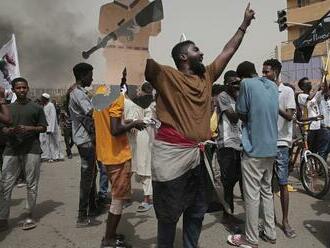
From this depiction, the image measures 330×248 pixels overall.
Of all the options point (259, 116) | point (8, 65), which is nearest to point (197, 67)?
point (259, 116)

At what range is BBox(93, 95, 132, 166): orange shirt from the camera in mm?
4246

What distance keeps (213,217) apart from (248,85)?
2.10 metres

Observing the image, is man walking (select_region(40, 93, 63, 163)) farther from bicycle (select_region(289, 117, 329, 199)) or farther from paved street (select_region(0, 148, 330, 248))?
bicycle (select_region(289, 117, 329, 199))

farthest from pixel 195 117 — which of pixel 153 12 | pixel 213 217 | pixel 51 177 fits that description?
pixel 51 177

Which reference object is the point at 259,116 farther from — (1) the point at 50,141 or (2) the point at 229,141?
(1) the point at 50,141

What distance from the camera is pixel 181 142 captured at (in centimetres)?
303

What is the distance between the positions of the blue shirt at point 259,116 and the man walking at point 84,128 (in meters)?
1.94

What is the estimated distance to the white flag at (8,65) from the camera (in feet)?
27.0

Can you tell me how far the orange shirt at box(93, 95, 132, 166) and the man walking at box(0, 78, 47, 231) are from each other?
3.63 ft

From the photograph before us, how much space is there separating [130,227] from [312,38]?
352 centimetres

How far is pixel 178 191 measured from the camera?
3045mm

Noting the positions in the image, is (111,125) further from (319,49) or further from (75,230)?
(319,49)

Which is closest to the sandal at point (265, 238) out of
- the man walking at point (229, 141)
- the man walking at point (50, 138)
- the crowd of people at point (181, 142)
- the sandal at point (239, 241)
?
the crowd of people at point (181, 142)

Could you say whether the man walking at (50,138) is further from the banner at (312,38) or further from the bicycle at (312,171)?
the banner at (312,38)
